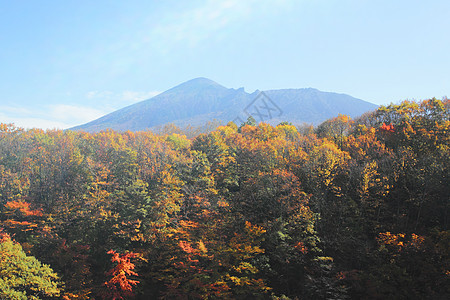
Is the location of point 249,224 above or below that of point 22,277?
above

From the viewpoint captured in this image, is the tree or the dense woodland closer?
the tree

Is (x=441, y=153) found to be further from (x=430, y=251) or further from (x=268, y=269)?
(x=268, y=269)

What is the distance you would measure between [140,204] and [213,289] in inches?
437

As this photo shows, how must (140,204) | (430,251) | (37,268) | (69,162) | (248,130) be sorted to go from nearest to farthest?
(430,251), (37,268), (140,204), (69,162), (248,130)

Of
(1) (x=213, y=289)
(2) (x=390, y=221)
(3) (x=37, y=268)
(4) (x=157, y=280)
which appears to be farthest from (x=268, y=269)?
(3) (x=37, y=268)

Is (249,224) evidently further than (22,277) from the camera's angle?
Yes

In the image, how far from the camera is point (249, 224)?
2239 cm

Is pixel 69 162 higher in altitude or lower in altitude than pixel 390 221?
higher

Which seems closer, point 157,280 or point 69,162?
point 157,280

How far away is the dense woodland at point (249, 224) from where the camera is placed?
1962 centimetres

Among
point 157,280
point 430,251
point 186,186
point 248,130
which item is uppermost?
point 248,130

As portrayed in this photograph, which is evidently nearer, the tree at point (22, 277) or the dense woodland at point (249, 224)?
the tree at point (22, 277)

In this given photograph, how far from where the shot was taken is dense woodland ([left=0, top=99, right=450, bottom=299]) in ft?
64.4

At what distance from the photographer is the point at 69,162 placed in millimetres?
32531
